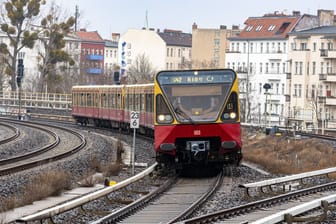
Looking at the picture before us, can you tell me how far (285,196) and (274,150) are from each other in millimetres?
19561

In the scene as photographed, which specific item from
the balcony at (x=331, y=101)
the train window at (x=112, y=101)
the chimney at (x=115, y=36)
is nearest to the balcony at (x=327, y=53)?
the balcony at (x=331, y=101)

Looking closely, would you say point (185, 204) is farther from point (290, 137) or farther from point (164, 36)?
point (164, 36)

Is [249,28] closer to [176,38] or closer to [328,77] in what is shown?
[328,77]

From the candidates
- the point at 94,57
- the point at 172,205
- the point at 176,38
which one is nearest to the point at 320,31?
the point at 176,38

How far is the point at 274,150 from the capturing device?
39969 mm

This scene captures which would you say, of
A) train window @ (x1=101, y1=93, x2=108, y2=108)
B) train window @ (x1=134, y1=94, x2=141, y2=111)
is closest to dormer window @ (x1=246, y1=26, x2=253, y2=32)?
train window @ (x1=101, y1=93, x2=108, y2=108)

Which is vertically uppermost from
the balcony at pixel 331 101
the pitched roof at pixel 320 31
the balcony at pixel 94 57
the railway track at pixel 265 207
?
the pitched roof at pixel 320 31

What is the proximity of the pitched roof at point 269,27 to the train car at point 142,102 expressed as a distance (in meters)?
66.8

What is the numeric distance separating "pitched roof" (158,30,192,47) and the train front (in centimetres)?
12307

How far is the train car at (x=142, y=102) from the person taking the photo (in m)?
33.8

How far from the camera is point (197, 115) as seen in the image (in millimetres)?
25250

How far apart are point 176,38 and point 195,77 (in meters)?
128

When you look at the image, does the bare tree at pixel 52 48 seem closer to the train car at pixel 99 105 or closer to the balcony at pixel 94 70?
the train car at pixel 99 105

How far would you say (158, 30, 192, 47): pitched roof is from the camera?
149 m
